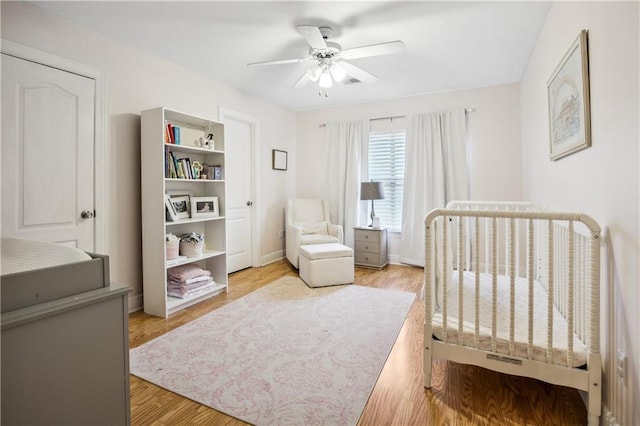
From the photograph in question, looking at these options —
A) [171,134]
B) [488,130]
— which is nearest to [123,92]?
[171,134]

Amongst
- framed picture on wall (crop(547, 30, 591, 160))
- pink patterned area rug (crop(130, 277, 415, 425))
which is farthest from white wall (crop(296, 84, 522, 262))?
pink patterned area rug (crop(130, 277, 415, 425))

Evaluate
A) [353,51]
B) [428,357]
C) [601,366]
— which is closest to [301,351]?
[428,357]

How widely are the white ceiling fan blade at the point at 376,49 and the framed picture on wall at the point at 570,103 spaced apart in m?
1.03

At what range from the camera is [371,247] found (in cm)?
423

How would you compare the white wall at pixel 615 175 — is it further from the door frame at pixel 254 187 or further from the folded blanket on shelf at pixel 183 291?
the door frame at pixel 254 187

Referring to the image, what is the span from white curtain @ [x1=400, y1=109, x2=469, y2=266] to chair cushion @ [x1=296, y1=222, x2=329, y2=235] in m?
1.10

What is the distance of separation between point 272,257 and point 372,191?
69.6 inches

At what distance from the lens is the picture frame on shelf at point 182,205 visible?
9.66 ft


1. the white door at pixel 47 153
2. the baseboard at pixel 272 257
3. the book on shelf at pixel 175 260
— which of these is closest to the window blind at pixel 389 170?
the baseboard at pixel 272 257

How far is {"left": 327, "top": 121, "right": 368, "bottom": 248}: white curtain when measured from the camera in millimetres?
4574

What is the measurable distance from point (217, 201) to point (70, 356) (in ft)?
7.95

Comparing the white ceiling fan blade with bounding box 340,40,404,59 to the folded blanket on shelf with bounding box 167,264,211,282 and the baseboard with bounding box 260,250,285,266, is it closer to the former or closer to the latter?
the folded blanket on shelf with bounding box 167,264,211,282

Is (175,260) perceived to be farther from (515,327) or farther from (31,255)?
(515,327)

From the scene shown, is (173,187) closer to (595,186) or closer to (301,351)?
(301,351)
